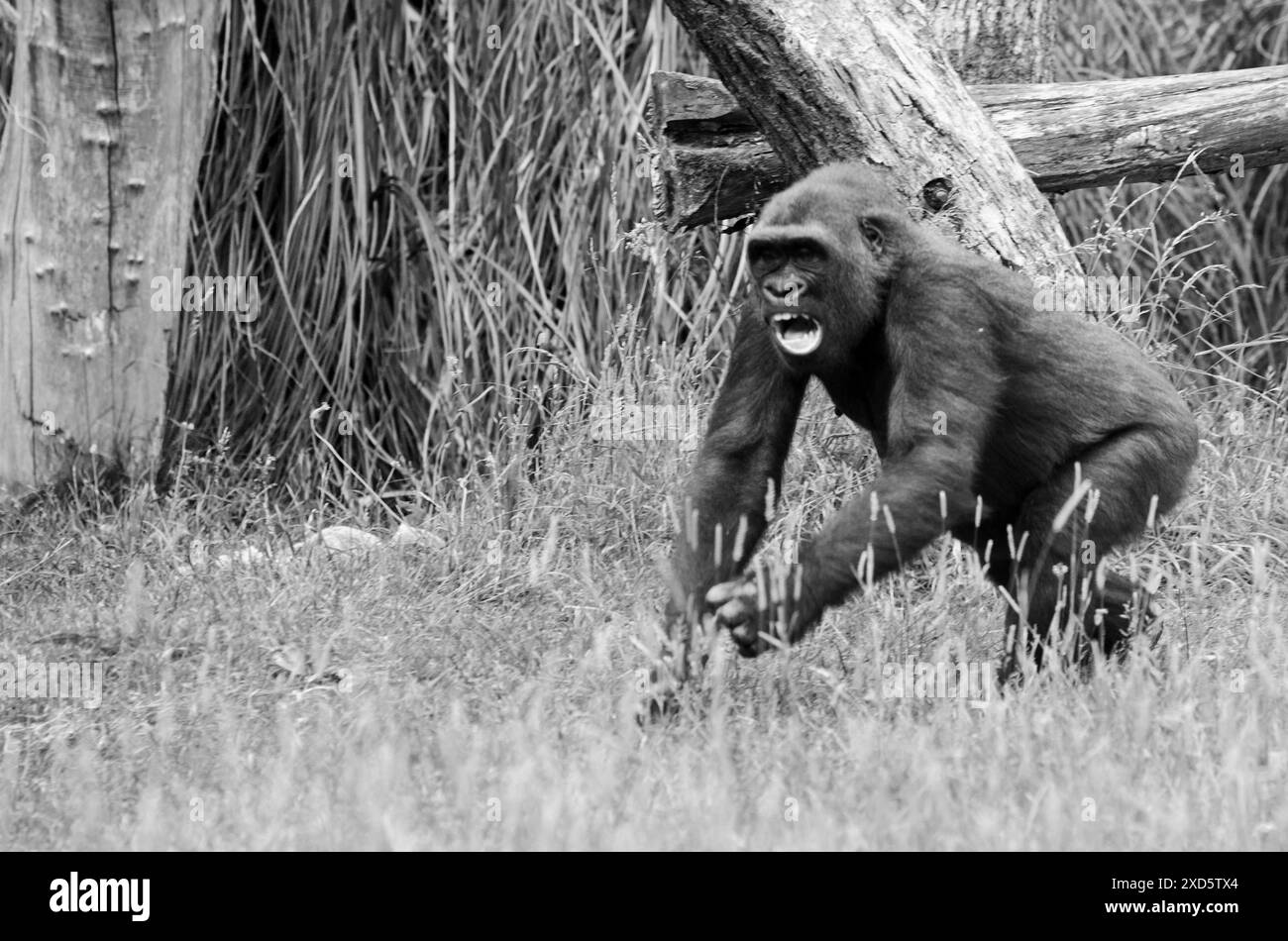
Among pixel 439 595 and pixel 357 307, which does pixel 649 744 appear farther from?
pixel 357 307

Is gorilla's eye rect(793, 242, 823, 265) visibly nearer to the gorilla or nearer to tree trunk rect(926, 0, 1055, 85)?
the gorilla

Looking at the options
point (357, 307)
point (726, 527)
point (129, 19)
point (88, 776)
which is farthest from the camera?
point (357, 307)

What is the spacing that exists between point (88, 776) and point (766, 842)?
1.42 m

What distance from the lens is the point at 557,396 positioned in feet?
21.3

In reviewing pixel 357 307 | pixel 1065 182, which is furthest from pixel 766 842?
pixel 357 307

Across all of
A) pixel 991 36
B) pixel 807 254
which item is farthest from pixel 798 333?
pixel 991 36

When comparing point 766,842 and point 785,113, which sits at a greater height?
point 785,113

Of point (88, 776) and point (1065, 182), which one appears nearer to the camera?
point (88, 776)

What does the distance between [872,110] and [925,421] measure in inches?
56.3

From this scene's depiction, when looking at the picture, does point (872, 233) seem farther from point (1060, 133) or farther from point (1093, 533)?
point (1060, 133)

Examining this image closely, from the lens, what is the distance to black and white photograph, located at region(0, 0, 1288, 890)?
11.0ft

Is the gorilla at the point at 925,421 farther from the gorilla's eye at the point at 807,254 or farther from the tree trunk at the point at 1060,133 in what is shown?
the tree trunk at the point at 1060,133

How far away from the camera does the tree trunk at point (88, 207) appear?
6.17m

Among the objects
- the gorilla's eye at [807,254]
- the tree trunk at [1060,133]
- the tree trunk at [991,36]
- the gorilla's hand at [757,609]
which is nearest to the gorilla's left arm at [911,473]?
the gorilla's hand at [757,609]
